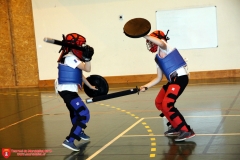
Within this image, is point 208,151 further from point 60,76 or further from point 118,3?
point 118,3

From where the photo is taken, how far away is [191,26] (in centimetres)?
1620

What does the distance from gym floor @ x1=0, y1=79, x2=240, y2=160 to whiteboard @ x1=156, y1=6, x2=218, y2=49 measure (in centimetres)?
325

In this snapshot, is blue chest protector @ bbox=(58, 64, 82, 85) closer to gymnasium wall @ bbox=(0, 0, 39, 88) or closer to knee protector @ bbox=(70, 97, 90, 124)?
knee protector @ bbox=(70, 97, 90, 124)

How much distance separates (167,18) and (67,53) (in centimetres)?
987

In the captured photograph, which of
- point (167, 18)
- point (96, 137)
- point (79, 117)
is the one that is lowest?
point (96, 137)

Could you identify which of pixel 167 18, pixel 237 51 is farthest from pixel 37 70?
pixel 237 51

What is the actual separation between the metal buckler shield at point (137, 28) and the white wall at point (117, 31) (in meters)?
9.65

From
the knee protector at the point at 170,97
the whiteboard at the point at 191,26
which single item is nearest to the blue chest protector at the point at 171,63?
the knee protector at the point at 170,97

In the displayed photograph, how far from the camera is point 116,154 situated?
654cm

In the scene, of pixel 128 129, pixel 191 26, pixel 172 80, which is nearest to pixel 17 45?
pixel 191 26

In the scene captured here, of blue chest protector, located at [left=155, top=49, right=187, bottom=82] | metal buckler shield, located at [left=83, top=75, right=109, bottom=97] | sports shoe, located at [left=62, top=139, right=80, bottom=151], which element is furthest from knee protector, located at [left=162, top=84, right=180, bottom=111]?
sports shoe, located at [left=62, top=139, right=80, bottom=151]

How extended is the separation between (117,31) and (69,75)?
10227 mm

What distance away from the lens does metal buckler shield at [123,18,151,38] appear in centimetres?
664

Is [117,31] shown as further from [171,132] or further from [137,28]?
[137,28]
